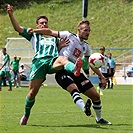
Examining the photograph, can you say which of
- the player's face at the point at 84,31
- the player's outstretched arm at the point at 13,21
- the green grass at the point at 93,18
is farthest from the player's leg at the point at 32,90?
the green grass at the point at 93,18

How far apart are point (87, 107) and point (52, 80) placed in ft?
82.2

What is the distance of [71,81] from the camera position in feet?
34.4

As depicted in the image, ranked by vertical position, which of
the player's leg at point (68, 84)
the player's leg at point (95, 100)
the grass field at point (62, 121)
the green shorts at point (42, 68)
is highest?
the green shorts at point (42, 68)

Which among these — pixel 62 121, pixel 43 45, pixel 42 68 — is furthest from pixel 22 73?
pixel 42 68

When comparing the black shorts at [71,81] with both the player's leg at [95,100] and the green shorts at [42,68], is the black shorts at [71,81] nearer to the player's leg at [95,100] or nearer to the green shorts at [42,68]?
the player's leg at [95,100]

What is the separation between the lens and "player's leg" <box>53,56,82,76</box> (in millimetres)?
9531

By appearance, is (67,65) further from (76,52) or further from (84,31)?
(84,31)

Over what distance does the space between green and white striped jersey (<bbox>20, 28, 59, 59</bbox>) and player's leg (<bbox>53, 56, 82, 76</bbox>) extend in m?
0.28

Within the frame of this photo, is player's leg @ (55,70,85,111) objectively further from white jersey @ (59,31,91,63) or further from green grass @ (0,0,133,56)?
green grass @ (0,0,133,56)

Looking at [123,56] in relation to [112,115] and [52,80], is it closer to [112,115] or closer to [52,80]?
[52,80]

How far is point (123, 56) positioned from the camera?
45781 millimetres

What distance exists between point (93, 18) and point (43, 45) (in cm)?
4864

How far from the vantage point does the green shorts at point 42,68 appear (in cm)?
1047

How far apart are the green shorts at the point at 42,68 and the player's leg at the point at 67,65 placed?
163 millimetres
